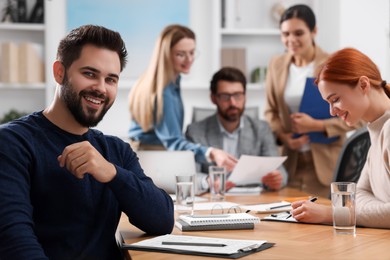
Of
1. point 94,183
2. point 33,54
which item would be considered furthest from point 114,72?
point 33,54

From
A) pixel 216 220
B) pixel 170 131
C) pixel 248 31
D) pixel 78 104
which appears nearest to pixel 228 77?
A: pixel 170 131

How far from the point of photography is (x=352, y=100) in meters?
2.07

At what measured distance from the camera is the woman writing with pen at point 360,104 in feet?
6.53

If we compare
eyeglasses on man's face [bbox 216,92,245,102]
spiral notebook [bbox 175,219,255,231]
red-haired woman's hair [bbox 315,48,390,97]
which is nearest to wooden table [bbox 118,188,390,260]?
spiral notebook [bbox 175,219,255,231]

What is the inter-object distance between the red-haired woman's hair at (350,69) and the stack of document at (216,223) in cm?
52

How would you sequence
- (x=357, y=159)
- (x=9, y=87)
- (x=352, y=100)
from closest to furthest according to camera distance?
(x=352, y=100) → (x=357, y=159) → (x=9, y=87)

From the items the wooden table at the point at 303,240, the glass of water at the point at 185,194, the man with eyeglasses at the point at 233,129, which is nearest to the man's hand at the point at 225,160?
the man with eyeglasses at the point at 233,129

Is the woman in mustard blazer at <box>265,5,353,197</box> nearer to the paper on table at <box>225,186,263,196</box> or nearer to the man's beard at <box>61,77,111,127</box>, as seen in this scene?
the paper on table at <box>225,186,263,196</box>

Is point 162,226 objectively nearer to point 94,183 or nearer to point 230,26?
point 94,183

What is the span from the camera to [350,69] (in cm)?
203

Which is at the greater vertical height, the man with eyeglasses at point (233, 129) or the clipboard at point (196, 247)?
the man with eyeglasses at point (233, 129)

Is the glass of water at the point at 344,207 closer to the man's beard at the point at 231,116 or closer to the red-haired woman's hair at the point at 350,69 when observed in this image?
the red-haired woman's hair at the point at 350,69

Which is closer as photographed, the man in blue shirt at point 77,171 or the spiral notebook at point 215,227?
the man in blue shirt at point 77,171

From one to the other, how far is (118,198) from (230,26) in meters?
3.49
